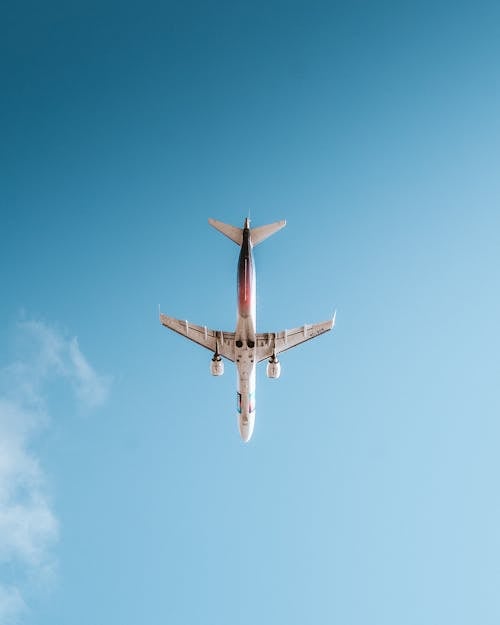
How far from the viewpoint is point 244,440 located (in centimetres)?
4697

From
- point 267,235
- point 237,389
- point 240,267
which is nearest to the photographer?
point 240,267

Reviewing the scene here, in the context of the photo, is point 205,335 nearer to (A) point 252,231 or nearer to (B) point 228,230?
(B) point 228,230

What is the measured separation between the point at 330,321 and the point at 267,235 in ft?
33.0

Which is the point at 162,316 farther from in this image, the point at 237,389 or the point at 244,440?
the point at 244,440

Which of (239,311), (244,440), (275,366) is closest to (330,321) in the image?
(275,366)

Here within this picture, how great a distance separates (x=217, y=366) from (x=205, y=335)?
11.3 feet

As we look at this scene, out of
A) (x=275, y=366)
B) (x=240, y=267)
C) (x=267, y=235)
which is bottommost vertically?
(x=275, y=366)

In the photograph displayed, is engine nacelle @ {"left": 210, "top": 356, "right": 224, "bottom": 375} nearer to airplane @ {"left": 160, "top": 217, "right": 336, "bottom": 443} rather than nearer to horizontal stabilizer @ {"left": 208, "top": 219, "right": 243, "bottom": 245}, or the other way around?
airplane @ {"left": 160, "top": 217, "right": 336, "bottom": 443}

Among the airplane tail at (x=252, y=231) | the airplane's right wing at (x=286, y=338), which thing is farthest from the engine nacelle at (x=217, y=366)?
the airplane tail at (x=252, y=231)

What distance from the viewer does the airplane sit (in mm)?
38719

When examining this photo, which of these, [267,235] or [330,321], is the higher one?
[267,235]

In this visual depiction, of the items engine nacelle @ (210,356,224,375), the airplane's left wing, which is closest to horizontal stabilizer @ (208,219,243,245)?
the airplane's left wing

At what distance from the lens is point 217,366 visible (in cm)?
4372

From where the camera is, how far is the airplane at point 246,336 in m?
38.7
